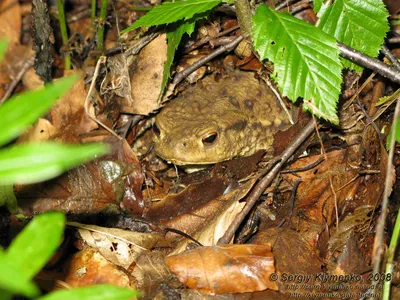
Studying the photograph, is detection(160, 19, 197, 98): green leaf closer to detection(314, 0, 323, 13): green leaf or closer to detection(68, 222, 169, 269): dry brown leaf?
detection(314, 0, 323, 13): green leaf

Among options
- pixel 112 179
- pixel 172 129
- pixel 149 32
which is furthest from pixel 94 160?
pixel 149 32

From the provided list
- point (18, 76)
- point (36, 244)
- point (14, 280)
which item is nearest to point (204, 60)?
point (18, 76)

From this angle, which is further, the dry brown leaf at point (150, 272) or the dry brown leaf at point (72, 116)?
the dry brown leaf at point (72, 116)

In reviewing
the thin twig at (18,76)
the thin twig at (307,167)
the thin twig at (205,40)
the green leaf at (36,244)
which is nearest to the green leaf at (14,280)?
the green leaf at (36,244)

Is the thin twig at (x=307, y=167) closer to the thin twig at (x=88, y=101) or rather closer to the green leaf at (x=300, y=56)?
the green leaf at (x=300, y=56)

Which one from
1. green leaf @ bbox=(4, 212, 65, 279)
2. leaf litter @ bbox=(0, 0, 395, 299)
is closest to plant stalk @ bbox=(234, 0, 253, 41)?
leaf litter @ bbox=(0, 0, 395, 299)

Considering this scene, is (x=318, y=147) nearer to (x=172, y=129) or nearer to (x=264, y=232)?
(x=264, y=232)
